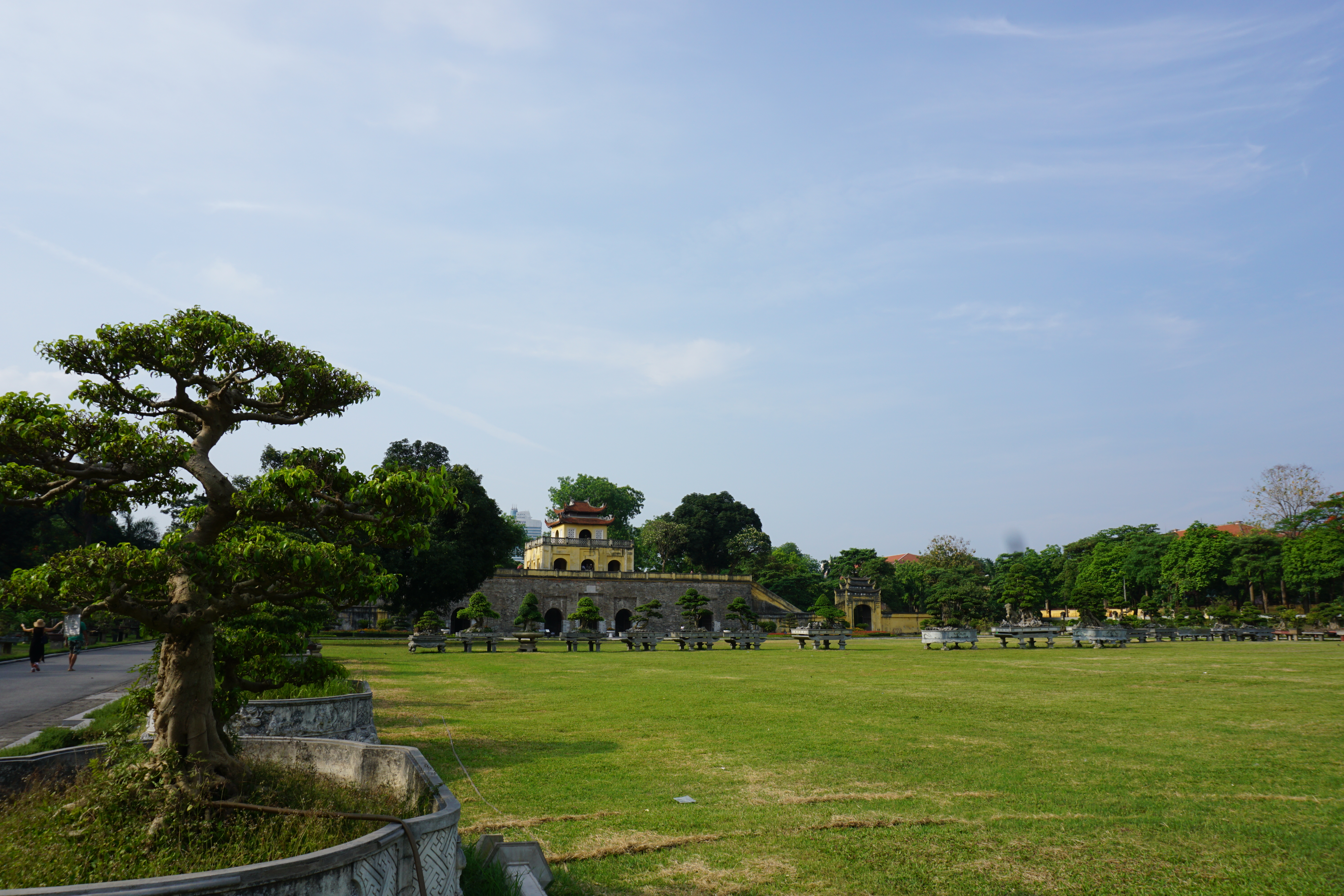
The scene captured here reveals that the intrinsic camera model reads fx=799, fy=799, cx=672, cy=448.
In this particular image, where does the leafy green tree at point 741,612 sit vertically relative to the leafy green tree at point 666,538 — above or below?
below

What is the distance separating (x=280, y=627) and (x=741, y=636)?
24.8 m

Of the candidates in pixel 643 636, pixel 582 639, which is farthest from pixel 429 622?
pixel 643 636

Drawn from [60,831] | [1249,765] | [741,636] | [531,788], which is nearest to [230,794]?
[60,831]

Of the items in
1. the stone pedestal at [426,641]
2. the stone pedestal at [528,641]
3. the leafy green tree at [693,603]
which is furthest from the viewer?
the leafy green tree at [693,603]

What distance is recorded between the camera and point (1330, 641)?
3450 centimetres

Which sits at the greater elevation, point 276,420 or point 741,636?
point 276,420

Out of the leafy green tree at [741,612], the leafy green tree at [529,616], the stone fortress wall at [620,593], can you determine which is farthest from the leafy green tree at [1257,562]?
the leafy green tree at [529,616]

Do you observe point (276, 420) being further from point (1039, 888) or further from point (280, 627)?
point (280, 627)

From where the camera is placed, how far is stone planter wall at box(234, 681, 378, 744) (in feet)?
24.1

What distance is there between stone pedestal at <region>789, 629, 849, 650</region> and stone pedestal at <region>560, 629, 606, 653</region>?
318 inches

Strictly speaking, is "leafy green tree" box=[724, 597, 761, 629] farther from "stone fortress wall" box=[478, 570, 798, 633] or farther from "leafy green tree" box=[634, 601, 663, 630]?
"stone fortress wall" box=[478, 570, 798, 633]

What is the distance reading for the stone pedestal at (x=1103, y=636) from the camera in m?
31.2

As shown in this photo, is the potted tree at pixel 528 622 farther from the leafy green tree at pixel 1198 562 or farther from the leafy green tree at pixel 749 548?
the leafy green tree at pixel 1198 562

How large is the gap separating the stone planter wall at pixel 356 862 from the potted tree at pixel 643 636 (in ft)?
92.6
